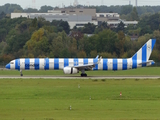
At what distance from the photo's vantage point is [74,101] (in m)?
37.9

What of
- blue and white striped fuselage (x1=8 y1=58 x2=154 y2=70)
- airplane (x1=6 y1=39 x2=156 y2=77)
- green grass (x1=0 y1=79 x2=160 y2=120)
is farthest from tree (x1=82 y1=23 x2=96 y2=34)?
green grass (x1=0 y1=79 x2=160 y2=120)

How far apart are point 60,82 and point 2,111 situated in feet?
72.2

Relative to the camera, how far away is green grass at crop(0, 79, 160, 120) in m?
31.4

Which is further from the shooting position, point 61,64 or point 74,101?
point 61,64

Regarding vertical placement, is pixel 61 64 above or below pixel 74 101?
above

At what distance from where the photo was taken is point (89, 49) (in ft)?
370

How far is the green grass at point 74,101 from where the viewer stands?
31.4 metres

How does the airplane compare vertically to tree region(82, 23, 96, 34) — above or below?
below

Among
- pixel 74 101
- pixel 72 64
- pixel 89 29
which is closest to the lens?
pixel 74 101

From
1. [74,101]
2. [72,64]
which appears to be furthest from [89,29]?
[74,101]

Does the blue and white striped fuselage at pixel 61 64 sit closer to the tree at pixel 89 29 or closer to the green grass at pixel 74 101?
the green grass at pixel 74 101

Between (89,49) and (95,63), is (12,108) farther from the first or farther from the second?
(89,49)

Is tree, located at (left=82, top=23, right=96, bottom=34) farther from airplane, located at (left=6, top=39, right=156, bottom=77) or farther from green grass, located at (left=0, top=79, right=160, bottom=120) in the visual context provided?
green grass, located at (left=0, top=79, right=160, bottom=120)

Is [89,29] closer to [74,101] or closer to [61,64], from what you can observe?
[61,64]
